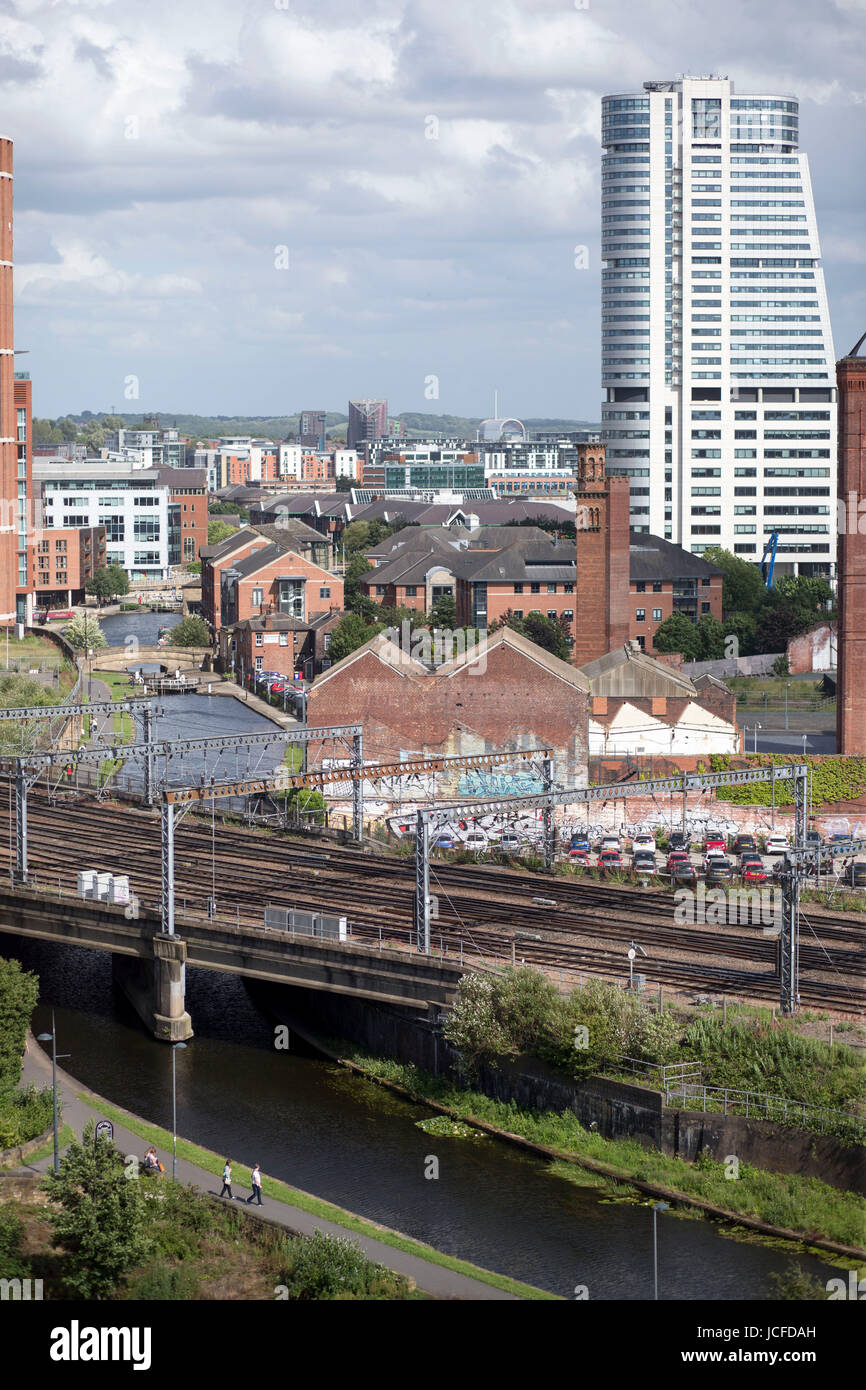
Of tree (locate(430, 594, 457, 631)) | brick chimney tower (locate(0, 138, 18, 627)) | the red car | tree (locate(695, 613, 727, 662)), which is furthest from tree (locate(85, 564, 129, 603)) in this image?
the red car

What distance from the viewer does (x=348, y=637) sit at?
92.0 m

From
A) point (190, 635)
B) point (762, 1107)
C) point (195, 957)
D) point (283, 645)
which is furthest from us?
point (190, 635)

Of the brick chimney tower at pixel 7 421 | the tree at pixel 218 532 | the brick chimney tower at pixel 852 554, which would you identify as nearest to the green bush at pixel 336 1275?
the brick chimney tower at pixel 852 554

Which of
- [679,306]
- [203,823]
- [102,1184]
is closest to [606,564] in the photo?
[203,823]

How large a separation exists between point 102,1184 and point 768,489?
117215 millimetres

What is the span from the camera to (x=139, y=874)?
4950 centimetres

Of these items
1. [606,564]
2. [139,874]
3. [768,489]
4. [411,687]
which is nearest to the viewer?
[139,874]

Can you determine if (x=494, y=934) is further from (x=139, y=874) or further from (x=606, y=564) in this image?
(x=606, y=564)

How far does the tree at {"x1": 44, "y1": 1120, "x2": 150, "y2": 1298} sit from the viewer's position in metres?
27.1

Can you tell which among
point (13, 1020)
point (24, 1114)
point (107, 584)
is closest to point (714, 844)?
point (13, 1020)

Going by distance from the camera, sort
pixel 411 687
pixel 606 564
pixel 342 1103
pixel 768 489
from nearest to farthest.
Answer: pixel 342 1103 < pixel 411 687 < pixel 606 564 < pixel 768 489

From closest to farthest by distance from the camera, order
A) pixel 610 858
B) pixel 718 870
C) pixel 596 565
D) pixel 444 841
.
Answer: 1. pixel 718 870
2. pixel 610 858
3. pixel 444 841
4. pixel 596 565

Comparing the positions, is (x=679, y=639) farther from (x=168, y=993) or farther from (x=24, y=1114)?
(x=24, y=1114)

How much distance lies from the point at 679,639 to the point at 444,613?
14390 mm
